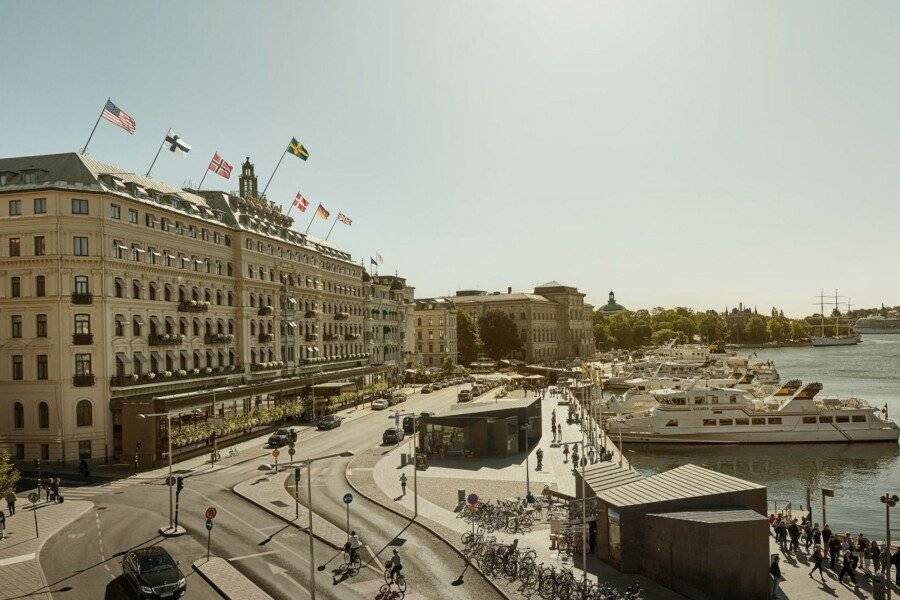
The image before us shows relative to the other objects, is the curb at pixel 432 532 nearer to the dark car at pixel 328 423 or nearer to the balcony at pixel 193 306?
the dark car at pixel 328 423

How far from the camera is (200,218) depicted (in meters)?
75.4

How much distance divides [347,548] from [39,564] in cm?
1588

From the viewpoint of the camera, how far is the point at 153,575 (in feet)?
97.0

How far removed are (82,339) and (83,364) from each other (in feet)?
7.29

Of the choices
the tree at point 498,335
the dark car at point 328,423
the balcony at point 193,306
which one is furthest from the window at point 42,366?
the tree at point 498,335

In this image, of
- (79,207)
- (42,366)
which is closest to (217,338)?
(42,366)

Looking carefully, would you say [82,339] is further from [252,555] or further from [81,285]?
[252,555]

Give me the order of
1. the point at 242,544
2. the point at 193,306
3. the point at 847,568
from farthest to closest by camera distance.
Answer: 1. the point at 193,306
2. the point at 242,544
3. the point at 847,568

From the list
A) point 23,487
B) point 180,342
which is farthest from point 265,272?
point 23,487

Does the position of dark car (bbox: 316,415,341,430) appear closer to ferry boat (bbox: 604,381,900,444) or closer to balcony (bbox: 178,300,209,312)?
balcony (bbox: 178,300,209,312)

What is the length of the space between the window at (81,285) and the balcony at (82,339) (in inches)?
151

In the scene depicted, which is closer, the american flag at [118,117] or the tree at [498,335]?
the american flag at [118,117]

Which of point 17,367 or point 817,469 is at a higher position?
point 17,367

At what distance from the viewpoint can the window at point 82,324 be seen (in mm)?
60156
